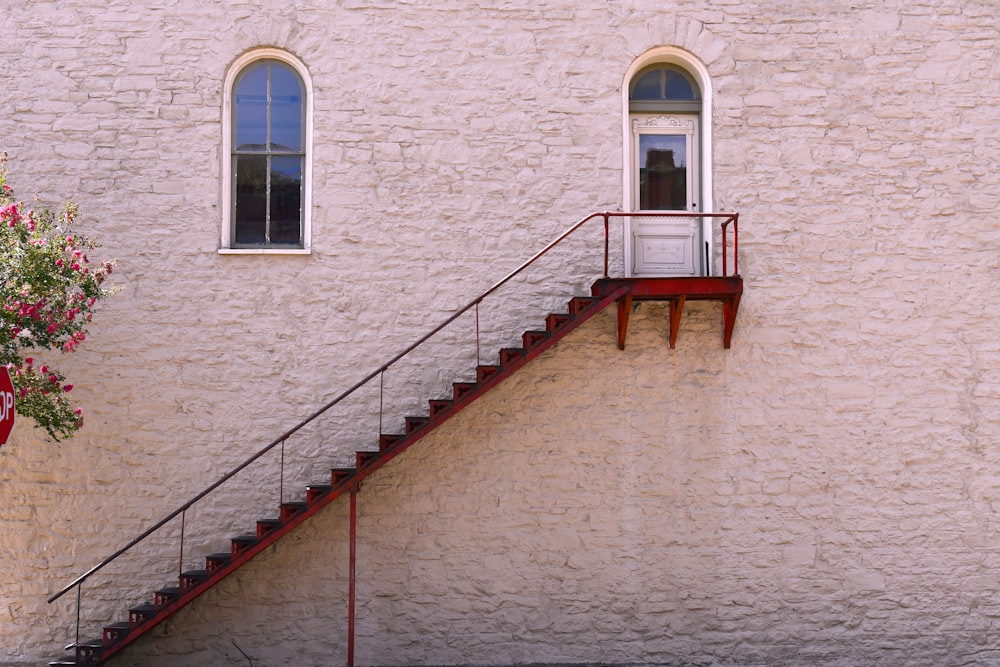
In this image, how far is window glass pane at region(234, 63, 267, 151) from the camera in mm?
10883

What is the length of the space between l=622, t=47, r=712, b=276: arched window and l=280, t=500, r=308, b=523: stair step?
165 inches

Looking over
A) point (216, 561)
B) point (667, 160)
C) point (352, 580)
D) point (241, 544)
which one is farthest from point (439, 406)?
point (667, 160)

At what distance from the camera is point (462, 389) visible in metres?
9.56

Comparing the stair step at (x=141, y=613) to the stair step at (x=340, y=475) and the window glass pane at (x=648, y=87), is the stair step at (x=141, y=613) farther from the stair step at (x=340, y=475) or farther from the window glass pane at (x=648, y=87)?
the window glass pane at (x=648, y=87)

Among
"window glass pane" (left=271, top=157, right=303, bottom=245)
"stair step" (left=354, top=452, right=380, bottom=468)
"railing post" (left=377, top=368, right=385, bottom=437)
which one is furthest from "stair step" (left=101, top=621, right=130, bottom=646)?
"window glass pane" (left=271, top=157, right=303, bottom=245)

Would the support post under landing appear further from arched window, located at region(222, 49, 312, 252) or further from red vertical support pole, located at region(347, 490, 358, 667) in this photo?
arched window, located at region(222, 49, 312, 252)

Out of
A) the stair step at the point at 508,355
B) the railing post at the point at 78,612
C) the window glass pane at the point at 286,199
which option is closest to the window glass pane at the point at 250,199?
the window glass pane at the point at 286,199

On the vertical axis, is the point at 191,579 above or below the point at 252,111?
Result: below

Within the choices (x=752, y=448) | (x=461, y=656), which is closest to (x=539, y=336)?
(x=752, y=448)

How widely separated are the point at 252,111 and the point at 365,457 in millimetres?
4092

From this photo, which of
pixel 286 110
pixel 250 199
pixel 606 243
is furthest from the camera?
pixel 286 110

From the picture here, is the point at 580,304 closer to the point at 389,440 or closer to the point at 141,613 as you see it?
the point at 389,440

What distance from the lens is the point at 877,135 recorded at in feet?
35.2

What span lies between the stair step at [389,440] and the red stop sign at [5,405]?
3865 mm
